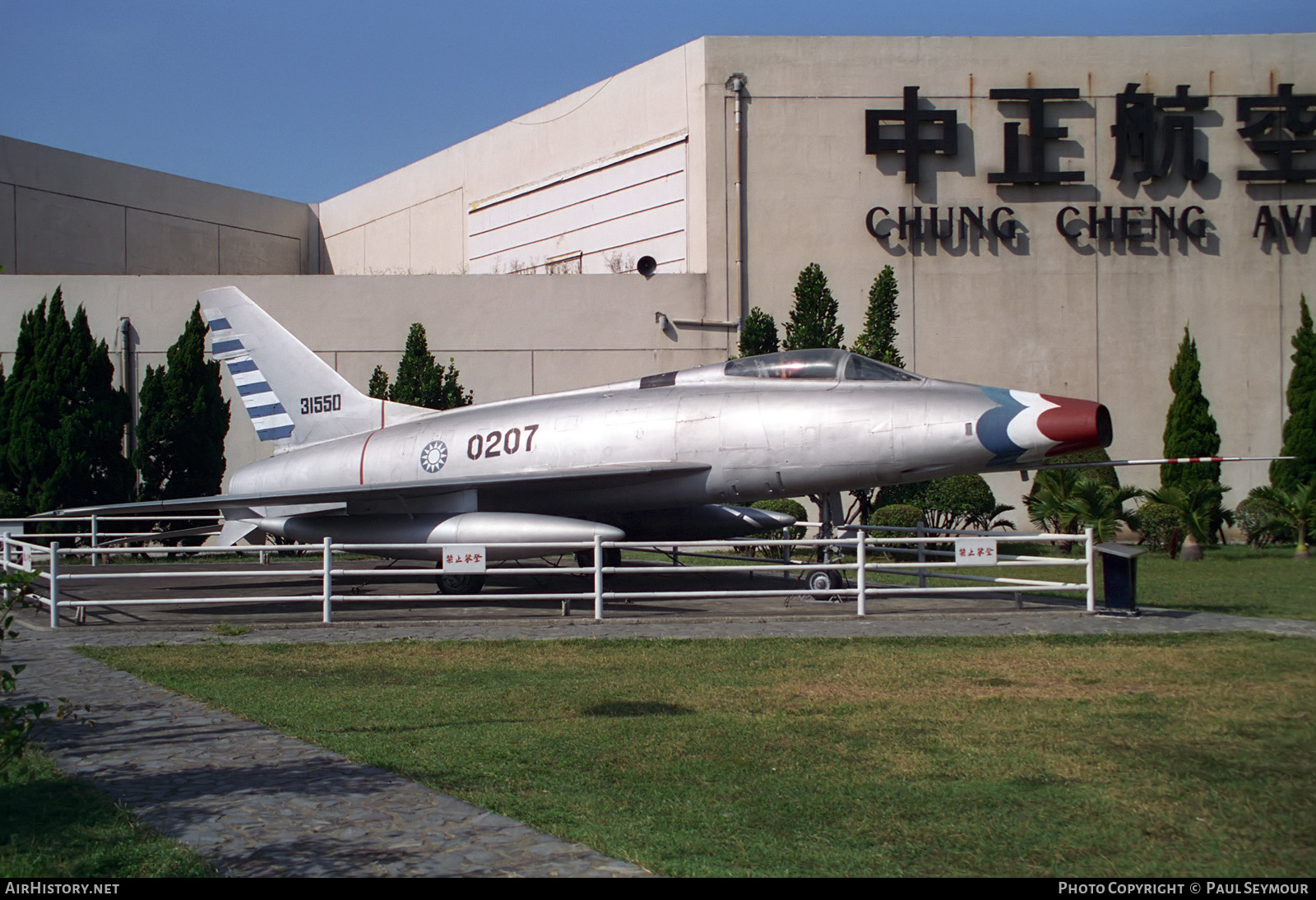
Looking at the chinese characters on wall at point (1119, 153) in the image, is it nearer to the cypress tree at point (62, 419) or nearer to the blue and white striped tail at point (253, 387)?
the blue and white striped tail at point (253, 387)

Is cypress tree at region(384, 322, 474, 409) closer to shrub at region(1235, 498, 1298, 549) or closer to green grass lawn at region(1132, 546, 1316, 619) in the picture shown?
green grass lawn at region(1132, 546, 1316, 619)

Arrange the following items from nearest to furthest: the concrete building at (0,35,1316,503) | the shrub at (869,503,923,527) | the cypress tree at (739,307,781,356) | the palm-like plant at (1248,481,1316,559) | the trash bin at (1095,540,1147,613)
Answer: the trash bin at (1095,540,1147,613) → the palm-like plant at (1248,481,1316,559) → the shrub at (869,503,923,527) → the cypress tree at (739,307,781,356) → the concrete building at (0,35,1316,503)

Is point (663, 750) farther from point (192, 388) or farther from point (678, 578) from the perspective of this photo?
point (192, 388)

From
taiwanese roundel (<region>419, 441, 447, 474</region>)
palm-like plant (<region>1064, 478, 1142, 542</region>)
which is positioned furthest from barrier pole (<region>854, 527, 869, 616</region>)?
palm-like plant (<region>1064, 478, 1142, 542</region>)

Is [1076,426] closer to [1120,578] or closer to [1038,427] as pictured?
[1038,427]

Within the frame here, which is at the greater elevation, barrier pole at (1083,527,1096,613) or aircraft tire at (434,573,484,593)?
barrier pole at (1083,527,1096,613)

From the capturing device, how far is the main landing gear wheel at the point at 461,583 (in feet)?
49.2

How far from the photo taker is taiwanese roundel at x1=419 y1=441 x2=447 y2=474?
1617 cm

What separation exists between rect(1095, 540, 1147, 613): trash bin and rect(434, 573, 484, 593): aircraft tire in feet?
25.9

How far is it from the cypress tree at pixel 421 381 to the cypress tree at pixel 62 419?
5954 millimetres

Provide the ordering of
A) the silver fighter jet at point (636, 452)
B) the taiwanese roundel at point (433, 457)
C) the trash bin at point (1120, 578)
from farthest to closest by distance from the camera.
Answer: the taiwanese roundel at point (433, 457), the silver fighter jet at point (636, 452), the trash bin at point (1120, 578)

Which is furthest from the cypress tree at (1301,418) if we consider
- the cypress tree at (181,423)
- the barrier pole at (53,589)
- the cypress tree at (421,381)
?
the cypress tree at (181,423)

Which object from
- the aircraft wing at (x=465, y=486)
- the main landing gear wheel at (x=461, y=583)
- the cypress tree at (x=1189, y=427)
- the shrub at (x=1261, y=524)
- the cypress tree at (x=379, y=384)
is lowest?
the main landing gear wheel at (x=461, y=583)

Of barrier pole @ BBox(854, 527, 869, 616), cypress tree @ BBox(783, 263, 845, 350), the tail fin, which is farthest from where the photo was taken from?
cypress tree @ BBox(783, 263, 845, 350)
